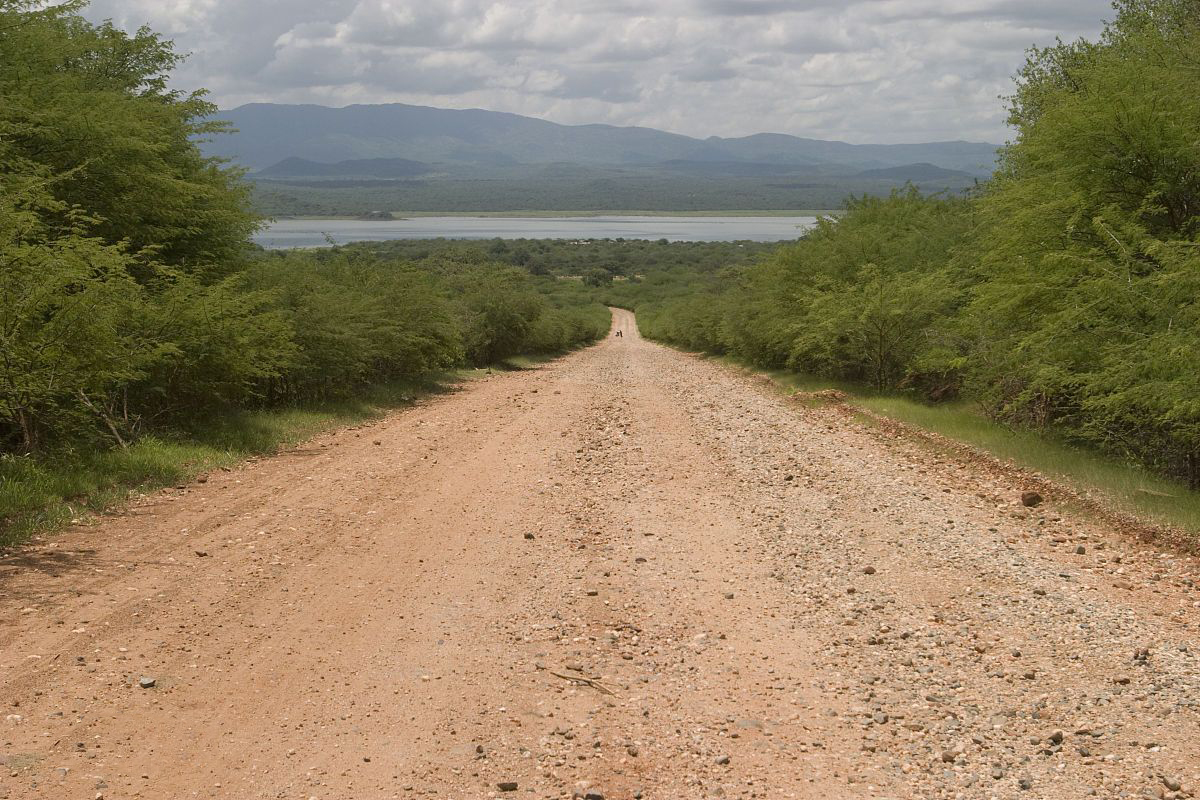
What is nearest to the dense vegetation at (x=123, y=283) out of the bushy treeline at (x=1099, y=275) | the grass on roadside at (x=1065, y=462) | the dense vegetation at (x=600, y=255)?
the grass on roadside at (x=1065, y=462)

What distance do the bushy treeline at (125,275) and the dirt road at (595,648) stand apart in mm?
2134

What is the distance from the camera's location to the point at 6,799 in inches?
182

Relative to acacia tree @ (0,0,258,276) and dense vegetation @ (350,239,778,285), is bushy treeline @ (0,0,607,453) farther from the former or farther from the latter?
dense vegetation @ (350,239,778,285)

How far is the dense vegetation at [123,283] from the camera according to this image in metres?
11.4

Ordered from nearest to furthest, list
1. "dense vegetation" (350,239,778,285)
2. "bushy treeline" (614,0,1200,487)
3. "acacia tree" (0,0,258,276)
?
"bushy treeline" (614,0,1200,487) < "acacia tree" (0,0,258,276) < "dense vegetation" (350,239,778,285)

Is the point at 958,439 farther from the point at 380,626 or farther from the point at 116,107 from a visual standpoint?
the point at 116,107

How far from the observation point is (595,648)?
701 cm

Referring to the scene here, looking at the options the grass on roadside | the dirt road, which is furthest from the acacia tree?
the grass on roadside

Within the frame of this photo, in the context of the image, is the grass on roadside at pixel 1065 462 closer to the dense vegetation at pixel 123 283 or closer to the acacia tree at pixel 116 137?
the dense vegetation at pixel 123 283

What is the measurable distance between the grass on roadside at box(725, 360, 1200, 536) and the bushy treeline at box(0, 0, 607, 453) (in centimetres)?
1214

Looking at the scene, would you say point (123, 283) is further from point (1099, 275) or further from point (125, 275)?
point (1099, 275)

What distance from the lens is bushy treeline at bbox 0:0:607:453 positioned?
11.5 metres

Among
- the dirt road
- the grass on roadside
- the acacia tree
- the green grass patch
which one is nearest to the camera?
the dirt road

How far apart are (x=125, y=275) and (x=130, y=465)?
9.71 ft
